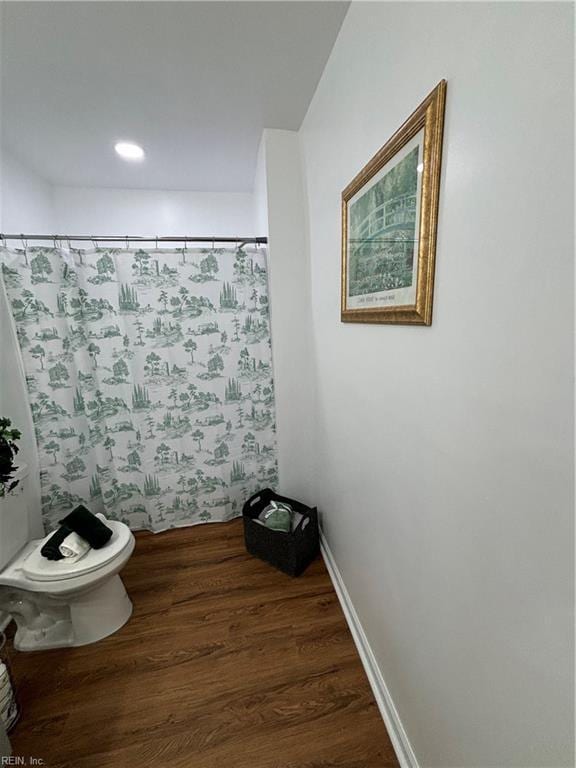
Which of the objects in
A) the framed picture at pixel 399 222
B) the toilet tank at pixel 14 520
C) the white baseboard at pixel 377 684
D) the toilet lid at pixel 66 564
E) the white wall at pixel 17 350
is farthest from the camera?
the white wall at pixel 17 350

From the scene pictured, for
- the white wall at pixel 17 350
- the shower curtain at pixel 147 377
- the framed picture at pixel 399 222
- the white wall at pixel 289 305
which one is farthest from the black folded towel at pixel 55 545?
the framed picture at pixel 399 222

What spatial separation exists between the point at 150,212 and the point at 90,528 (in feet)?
6.84

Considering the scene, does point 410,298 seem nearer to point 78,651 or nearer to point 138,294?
point 138,294

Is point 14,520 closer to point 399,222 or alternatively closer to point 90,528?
point 90,528

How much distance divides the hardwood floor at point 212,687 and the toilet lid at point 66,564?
0.39 meters

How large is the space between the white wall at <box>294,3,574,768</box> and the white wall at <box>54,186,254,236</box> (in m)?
1.47

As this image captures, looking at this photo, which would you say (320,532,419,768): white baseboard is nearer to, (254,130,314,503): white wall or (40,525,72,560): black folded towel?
(254,130,314,503): white wall

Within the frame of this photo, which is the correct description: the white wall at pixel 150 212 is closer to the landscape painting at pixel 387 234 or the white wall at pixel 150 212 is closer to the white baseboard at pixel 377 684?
the landscape painting at pixel 387 234

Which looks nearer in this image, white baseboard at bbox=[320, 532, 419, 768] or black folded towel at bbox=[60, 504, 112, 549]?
white baseboard at bbox=[320, 532, 419, 768]

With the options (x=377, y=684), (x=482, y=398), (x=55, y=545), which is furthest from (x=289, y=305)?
(x=377, y=684)

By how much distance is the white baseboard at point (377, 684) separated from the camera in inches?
38.8

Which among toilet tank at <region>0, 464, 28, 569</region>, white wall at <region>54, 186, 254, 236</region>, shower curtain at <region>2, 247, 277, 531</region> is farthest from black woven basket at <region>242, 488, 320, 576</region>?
white wall at <region>54, 186, 254, 236</region>

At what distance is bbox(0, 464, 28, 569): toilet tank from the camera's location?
4.52ft

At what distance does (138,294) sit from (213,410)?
0.80 metres
